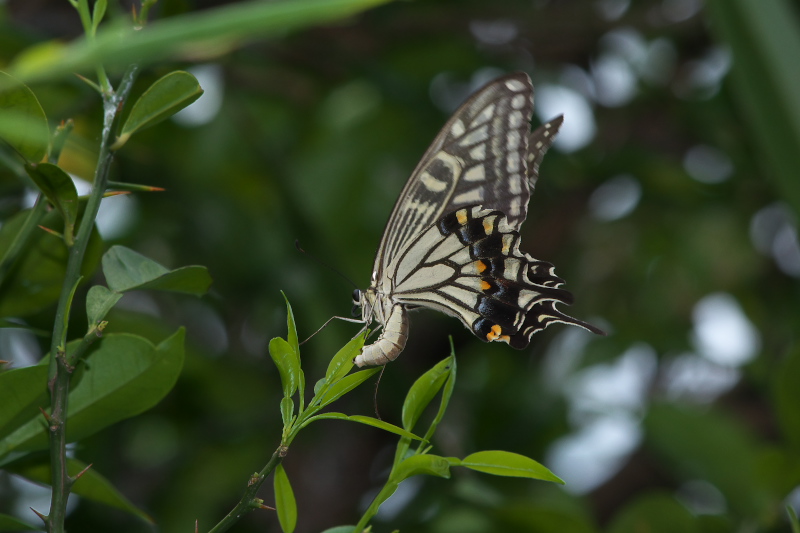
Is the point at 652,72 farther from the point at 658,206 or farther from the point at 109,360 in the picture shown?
the point at 109,360

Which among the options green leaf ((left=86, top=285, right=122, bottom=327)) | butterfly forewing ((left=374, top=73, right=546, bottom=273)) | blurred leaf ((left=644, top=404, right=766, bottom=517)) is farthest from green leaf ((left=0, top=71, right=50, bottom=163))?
blurred leaf ((left=644, top=404, right=766, bottom=517))

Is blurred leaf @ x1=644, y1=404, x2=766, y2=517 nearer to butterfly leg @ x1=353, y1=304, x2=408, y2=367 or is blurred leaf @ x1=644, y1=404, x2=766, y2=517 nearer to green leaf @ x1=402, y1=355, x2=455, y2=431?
butterfly leg @ x1=353, y1=304, x2=408, y2=367

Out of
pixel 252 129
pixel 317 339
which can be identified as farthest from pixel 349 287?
pixel 252 129

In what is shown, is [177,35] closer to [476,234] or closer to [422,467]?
[422,467]

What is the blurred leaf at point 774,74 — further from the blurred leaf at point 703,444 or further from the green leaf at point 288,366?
the blurred leaf at point 703,444

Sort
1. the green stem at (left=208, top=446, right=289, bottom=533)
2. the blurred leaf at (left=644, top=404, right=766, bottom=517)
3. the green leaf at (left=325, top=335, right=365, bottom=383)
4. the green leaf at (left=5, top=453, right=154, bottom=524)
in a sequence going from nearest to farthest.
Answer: the green stem at (left=208, top=446, right=289, bottom=533), the green leaf at (left=325, top=335, right=365, bottom=383), the green leaf at (left=5, top=453, right=154, bottom=524), the blurred leaf at (left=644, top=404, right=766, bottom=517)

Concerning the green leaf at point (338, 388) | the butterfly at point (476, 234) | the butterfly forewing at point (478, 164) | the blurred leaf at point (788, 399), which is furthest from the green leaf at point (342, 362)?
the blurred leaf at point (788, 399)
